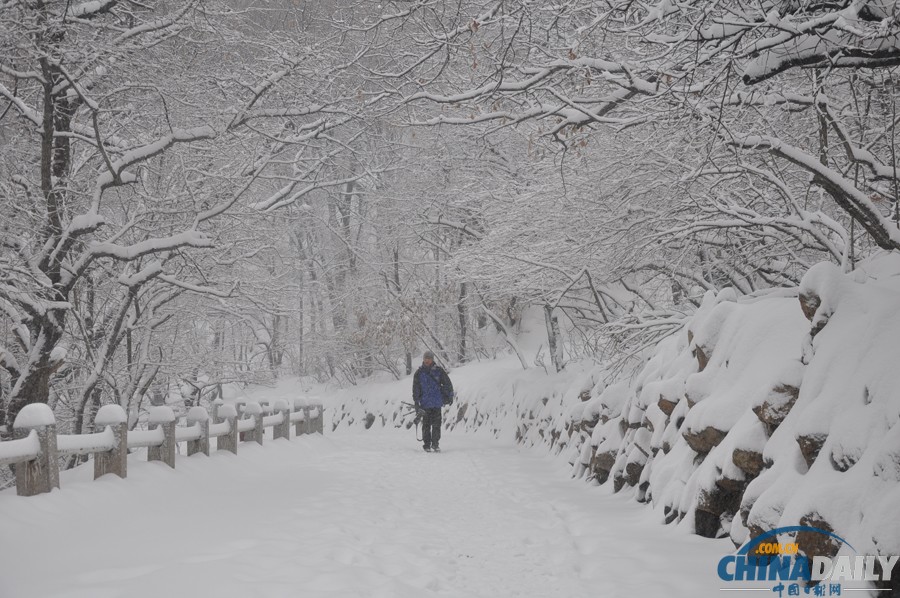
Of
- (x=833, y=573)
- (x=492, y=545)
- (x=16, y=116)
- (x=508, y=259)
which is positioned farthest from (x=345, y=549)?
(x=508, y=259)

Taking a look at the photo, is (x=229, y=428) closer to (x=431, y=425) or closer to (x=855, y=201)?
(x=431, y=425)

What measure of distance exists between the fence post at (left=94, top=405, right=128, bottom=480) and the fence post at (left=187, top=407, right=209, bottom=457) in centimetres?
207

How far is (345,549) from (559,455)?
6818 millimetres

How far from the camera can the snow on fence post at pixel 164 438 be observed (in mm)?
7477

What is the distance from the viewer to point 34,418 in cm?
537

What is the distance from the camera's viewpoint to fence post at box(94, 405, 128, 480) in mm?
6391

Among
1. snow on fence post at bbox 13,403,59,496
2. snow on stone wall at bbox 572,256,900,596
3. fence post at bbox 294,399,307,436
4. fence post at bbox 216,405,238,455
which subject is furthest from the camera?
fence post at bbox 294,399,307,436

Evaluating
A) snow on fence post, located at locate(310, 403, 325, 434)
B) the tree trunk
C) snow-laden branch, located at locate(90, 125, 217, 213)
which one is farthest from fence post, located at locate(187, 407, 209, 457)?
the tree trunk

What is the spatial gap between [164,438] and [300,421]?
6863 mm

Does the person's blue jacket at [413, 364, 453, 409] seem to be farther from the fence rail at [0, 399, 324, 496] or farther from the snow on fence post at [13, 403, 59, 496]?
the snow on fence post at [13, 403, 59, 496]

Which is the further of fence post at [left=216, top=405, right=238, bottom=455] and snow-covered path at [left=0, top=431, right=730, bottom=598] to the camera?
fence post at [left=216, top=405, right=238, bottom=455]

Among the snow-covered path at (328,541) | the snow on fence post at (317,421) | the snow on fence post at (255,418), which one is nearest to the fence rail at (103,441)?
the snow-covered path at (328,541)

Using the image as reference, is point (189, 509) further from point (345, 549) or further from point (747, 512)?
point (747, 512)

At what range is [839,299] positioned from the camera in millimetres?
4113
